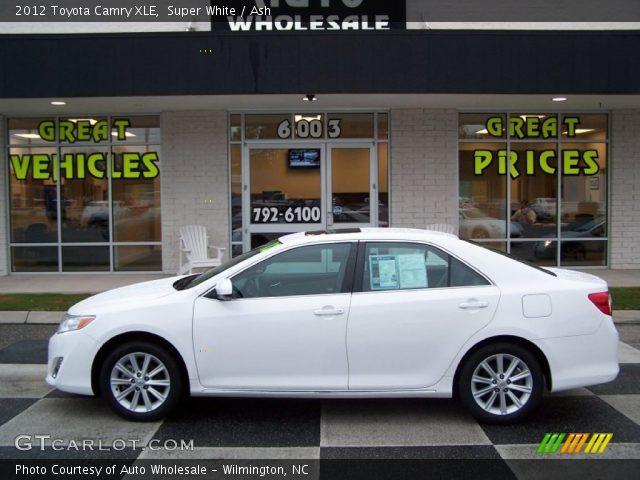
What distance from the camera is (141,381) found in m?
5.13

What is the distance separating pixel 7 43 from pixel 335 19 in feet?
20.3

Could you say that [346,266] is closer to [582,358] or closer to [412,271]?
[412,271]

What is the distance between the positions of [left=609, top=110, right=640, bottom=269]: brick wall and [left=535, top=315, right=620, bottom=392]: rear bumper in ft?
29.7

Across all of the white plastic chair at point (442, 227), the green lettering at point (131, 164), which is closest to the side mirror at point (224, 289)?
the white plastic chair at point (442, 227)

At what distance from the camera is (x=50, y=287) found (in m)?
11.6

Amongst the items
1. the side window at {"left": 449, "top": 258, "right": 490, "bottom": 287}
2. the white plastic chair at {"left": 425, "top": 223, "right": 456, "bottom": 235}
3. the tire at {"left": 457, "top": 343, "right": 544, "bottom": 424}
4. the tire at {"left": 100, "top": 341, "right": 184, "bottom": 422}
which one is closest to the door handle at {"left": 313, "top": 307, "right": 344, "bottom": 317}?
the side window at {"left": 449, "top": 258, "right": 490, "bottom": 287}

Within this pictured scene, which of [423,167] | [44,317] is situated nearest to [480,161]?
[423,167]

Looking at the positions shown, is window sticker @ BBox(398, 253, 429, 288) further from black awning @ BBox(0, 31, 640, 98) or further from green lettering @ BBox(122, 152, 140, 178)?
green lettering @ BBox(122, 152, 140, 178)

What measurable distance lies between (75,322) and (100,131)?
876 centimetres

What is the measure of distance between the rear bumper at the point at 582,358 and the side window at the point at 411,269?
2.45 ft

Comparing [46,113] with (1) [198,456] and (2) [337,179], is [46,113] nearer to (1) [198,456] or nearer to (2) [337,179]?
(2) [337,179]

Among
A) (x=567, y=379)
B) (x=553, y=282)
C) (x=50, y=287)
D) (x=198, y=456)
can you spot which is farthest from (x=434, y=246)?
(x=50, y=287)

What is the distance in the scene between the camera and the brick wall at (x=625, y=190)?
43.1 ft

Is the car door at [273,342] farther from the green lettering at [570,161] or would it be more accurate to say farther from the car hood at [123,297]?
the green lettering at [570,161]
